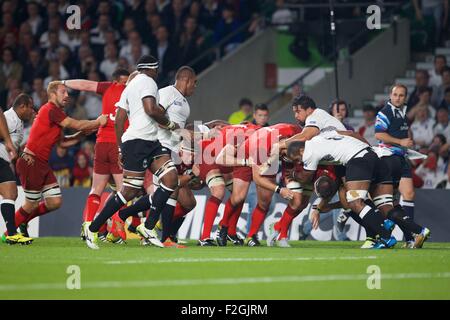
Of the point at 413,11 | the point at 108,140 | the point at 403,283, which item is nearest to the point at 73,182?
the point at 108,140

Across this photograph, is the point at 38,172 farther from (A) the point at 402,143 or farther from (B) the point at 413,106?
(B) the point at 413,106

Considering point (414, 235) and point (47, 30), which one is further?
point (47, 30)

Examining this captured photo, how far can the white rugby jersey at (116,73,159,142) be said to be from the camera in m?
14.8

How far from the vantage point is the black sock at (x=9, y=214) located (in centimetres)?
1592

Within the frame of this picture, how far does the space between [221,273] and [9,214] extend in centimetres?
505

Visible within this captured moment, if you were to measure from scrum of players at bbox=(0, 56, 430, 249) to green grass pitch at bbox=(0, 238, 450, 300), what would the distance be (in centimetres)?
70

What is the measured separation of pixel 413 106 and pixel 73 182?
6520mm

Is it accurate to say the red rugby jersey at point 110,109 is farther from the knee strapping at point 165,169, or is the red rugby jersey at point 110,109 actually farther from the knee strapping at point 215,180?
the knee strapping at point 165,169

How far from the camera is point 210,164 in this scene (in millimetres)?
16938

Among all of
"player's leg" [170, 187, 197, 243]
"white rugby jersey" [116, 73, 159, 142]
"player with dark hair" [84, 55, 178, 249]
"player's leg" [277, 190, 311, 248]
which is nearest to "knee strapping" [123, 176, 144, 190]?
"player with dark hair" [84, 55, 178, 249]

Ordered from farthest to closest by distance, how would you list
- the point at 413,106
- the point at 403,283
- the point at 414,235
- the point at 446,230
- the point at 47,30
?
the point at 47,30 < the point at 413,106 < the point at 446,230 < the point at 414,235 < the point at 403,283

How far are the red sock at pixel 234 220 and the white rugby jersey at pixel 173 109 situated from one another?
60.8 inches

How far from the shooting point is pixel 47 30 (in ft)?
86.8

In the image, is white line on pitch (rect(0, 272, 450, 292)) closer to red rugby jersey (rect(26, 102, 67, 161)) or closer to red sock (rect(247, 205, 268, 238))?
red sock (rect(247, 205, 268, 238))
